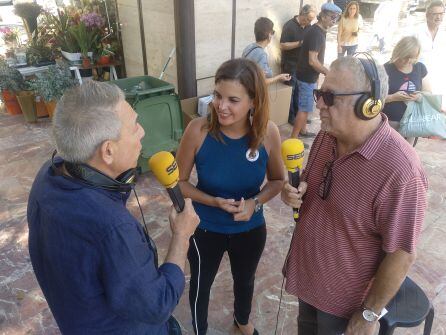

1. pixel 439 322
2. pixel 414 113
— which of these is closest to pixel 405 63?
pixel 414 113

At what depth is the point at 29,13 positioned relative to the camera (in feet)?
23.0

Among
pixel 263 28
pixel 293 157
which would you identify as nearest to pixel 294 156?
pixel 293 157

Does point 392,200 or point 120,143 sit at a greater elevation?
point 120,143

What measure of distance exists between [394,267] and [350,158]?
48 centimetres

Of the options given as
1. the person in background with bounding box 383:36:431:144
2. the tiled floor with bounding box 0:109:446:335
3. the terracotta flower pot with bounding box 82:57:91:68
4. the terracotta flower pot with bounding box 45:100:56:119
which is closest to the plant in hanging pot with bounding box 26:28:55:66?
the terracotta flower pot with bounding box 82:57:91:68

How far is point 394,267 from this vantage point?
1438 millimetres

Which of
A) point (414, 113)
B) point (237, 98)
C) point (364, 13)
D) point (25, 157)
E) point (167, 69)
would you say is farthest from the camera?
point (364, 13)

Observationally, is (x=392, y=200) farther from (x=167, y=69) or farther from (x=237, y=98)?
(x=167, y=69)

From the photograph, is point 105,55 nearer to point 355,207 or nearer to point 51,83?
point 51,83

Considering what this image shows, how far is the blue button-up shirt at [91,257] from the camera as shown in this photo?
3.67 feet

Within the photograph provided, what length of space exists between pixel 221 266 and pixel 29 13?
6.68 m

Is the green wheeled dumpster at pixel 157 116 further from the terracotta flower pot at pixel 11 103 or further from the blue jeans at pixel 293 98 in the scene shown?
the terracotta flower pot at pixel 11 103

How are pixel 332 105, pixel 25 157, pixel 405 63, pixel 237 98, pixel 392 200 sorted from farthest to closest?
pixel 25 157, pixel 405 63, pixel 237 98, pixel 332 105, pixel 392 200

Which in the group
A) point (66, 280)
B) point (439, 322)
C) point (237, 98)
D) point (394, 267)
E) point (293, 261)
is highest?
point (237, 98)
